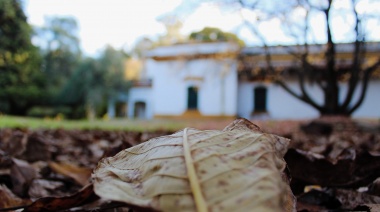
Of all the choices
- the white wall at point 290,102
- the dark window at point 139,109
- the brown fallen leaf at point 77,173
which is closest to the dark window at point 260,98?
the white wall at point 290,102

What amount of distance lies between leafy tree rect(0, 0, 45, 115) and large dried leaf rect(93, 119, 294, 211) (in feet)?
33.6

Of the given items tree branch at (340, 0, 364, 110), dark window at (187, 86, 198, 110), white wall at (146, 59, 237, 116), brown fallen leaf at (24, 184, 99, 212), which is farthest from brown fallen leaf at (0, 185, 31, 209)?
dark window at (187, 86, 198, 110)

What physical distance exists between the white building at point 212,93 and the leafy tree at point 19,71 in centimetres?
492

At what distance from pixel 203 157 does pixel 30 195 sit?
41 cm

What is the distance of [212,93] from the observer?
583 inches

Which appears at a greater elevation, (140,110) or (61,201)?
(61,201)

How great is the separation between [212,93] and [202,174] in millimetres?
14617

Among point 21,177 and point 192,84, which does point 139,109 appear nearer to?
point 192,84

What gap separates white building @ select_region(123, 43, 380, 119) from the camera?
13.9 m

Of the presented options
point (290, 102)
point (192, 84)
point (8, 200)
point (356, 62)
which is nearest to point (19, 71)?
point (192, 84)

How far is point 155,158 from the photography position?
28 centimetres

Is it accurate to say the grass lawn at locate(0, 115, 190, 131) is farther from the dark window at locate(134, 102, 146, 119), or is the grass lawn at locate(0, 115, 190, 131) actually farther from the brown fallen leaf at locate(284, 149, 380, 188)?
the dark window at locate(134, 102, 146, 119)

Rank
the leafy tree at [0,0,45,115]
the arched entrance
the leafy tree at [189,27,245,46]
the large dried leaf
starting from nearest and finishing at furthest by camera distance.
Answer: the large dried leaf < the leafy tree at [0,0,45,115] < the leafy tree at [189,27,245,46] < the arched entrance

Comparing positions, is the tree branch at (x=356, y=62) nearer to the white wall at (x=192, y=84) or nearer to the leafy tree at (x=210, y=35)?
the leafy tree at (x=210, y=35)
